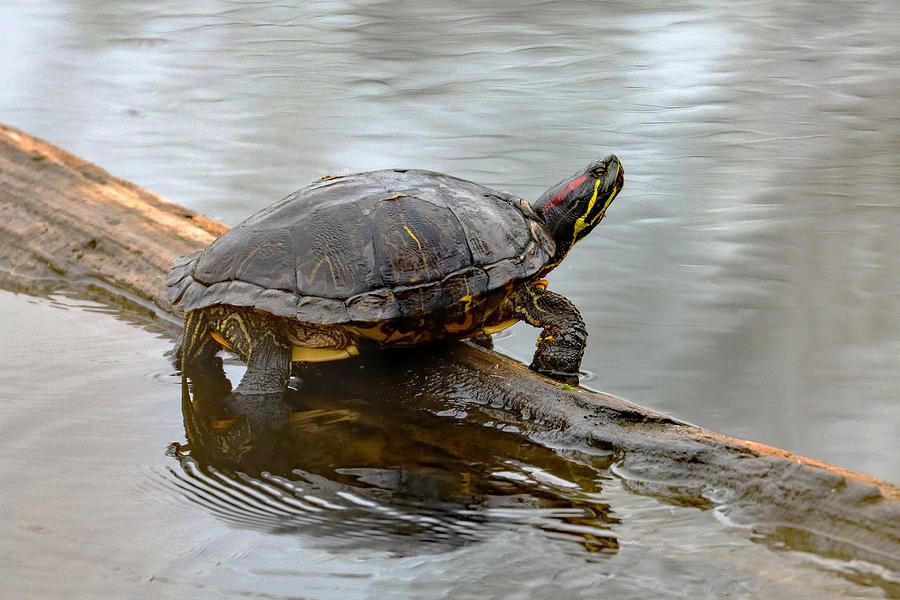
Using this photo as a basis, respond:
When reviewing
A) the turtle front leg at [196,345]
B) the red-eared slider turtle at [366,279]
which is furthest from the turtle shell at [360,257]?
the turtle front leg at [196,345]

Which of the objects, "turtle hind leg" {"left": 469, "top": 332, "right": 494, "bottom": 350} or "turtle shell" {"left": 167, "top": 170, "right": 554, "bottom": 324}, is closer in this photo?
"turtle shell" {"left": 167, "top": 170, "right": 554, "bottom": 324}

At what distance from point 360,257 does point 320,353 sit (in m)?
0.43

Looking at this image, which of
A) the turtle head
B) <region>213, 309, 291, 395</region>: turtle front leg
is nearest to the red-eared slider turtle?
<region>213, 309, 291, 395</region>: turtle front leg

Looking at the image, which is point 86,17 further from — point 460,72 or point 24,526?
point 24,526

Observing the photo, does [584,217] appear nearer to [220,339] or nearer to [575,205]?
[575,205]

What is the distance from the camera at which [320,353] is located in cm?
397

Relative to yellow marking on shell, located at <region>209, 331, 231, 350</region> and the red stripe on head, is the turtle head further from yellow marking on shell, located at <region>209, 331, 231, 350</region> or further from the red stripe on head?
yellow marking on shell, located at <region>209, 331, 231, 350</region>

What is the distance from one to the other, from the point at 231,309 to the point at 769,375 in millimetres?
2549

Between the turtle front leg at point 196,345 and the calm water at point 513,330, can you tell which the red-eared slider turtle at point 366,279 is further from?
the calm water at point 513,330

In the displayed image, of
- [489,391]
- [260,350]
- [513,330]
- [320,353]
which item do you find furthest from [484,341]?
[260,350]

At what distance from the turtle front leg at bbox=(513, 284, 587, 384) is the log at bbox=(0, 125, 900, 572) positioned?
0.15 m

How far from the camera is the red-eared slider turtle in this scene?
380 cm

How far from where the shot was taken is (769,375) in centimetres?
480

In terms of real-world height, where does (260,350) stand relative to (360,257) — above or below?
below
